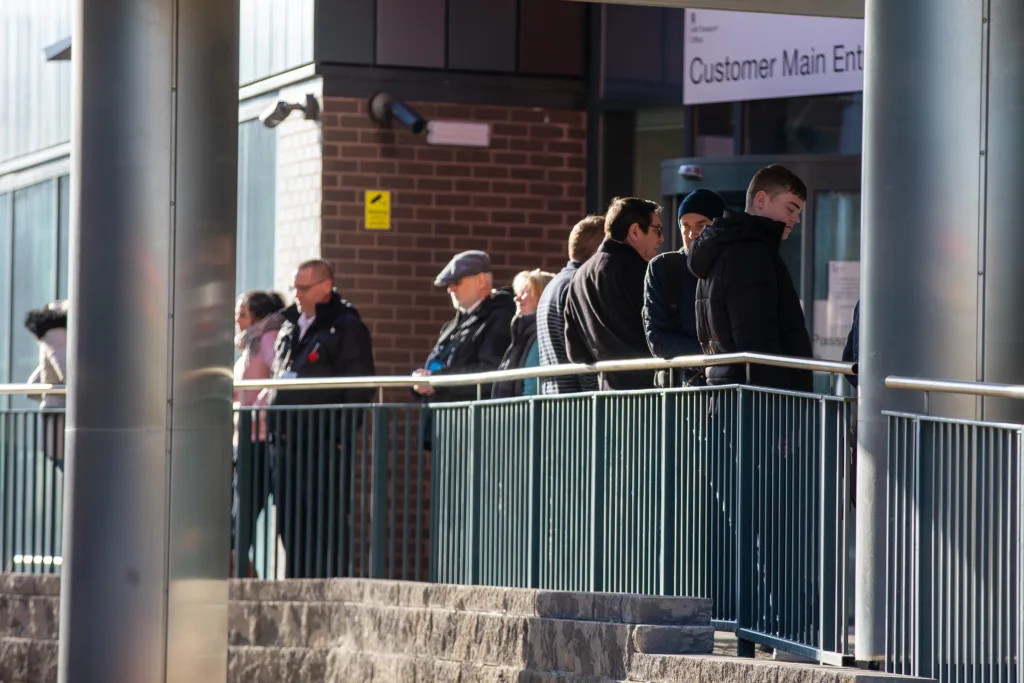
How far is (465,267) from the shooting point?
1041 cm

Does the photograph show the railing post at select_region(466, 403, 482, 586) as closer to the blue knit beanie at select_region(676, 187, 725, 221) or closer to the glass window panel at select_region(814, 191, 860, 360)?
the blue knit beanie at select_region(676, 187, 725, 221)

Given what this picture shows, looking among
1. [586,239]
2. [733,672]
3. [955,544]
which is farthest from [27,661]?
[955,544]

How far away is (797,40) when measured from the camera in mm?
12383

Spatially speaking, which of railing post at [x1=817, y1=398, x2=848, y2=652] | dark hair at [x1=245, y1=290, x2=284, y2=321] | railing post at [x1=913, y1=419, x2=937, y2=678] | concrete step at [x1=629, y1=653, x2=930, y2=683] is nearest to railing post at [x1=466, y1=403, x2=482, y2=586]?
concrete step at [x1=629, y1=653, x2=930, y2=683]

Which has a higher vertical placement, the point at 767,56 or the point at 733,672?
the point at 767,56

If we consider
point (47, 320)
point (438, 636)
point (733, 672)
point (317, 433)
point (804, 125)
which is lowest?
point (438, 636)

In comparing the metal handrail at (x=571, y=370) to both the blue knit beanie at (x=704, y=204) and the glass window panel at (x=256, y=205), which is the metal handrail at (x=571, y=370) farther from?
the glass window panel at (x=256, y=205)

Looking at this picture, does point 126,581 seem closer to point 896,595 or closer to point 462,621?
point 462,621

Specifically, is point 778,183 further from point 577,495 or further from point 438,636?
point 438,636

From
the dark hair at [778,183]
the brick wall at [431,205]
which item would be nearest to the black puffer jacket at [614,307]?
the dark hair at [778,183]

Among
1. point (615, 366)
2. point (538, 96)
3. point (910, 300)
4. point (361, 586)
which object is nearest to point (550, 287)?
point (615, 366)

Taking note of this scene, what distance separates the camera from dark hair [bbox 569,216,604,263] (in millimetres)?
9414

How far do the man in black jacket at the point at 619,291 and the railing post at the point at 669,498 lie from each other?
2.17ft

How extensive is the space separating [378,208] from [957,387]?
301 inches
